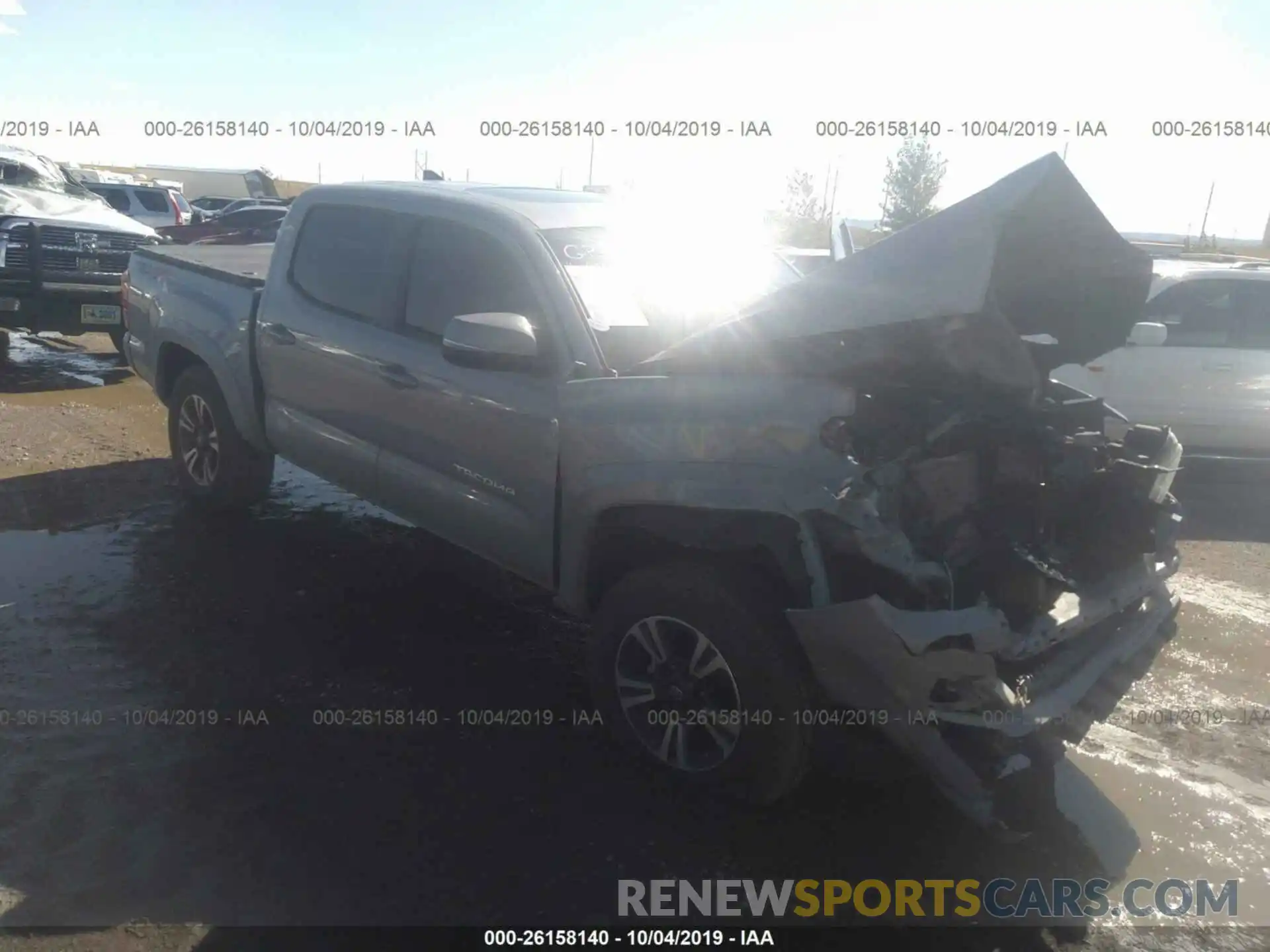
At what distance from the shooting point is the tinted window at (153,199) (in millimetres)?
21188

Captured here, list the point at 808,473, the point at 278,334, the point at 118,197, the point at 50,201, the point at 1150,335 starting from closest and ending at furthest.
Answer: the point at 808,473 → the point at 278,334 → the point at 1150,335 → the point at 50,201 → the point at 118,197

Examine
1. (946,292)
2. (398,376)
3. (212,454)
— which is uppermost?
(946,292)

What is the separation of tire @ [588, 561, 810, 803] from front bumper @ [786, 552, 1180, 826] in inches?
7.2

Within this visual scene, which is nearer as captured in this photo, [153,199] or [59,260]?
[59,260]

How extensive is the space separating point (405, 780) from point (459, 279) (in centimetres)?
198

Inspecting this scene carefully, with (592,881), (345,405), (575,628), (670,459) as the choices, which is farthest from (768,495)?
(345,405)

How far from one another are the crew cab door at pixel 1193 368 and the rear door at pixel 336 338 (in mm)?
5092

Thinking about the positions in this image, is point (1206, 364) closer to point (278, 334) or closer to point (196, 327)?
point (278, 334)

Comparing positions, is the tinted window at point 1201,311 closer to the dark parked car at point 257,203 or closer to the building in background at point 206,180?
the dark parked car at point 257,203

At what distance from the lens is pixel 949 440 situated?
118 inches

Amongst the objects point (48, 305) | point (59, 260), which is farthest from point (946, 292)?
point (59, 260)

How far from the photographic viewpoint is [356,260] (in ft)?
15.2

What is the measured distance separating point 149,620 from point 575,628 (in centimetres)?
189

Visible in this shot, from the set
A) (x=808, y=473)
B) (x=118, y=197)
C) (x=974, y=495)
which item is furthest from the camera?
(x=118, y=197)
